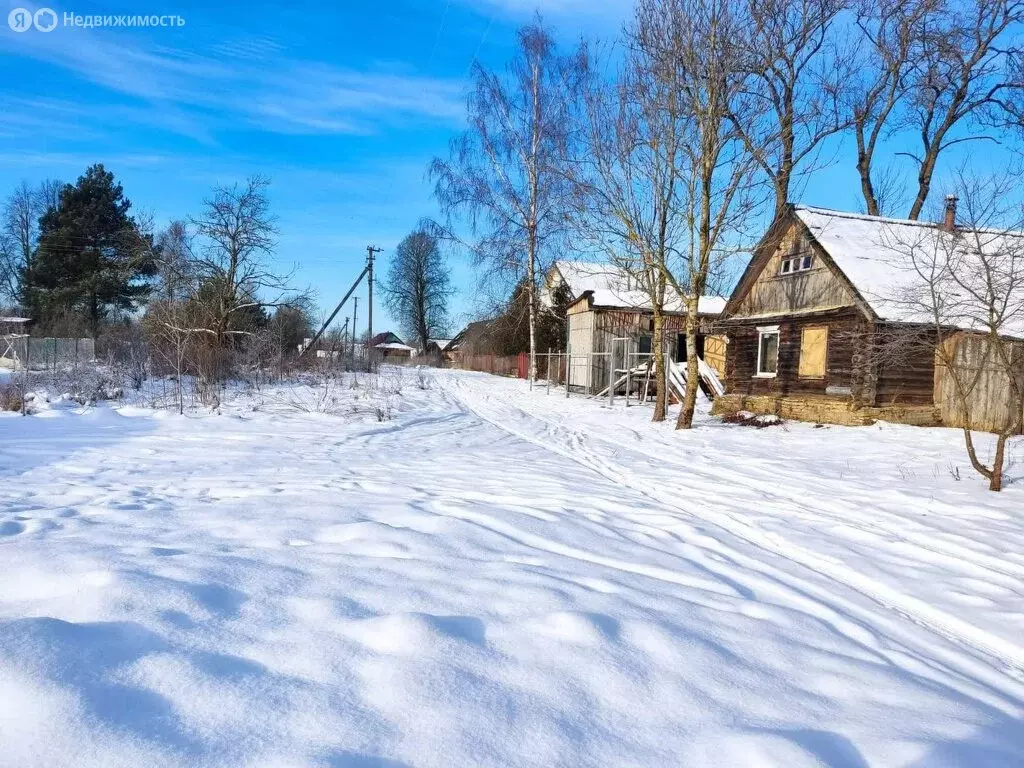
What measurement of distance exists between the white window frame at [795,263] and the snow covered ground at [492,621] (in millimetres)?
9214

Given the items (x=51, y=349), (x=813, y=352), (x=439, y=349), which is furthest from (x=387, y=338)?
(x=813, y=352)

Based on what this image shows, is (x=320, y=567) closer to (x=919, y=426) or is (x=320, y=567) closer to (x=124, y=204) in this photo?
(x=919, y=426)

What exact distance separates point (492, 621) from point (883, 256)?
14465 millimetres

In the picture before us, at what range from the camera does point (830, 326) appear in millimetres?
13344

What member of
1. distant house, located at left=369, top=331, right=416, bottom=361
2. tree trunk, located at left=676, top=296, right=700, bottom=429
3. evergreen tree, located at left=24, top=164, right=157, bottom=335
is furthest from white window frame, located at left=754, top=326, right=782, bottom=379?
distant house, located at left=369, top=331, right=416, bottom=361

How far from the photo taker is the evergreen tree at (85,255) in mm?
30031

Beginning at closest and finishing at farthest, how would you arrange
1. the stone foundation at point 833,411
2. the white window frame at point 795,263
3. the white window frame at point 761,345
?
1. the stone foundation at point 833,411
2. the white window frame at point 795,263
3. the white window frame at point 761,345

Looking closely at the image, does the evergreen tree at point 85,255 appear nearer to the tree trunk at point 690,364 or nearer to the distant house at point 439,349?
the tree trunk at point 690,364

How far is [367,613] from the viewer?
243 centimetres

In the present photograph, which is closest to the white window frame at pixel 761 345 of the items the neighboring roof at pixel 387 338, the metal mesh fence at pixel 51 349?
the metal mesh fence at pixel 51 349

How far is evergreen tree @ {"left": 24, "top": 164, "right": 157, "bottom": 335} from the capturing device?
30031 millimetres

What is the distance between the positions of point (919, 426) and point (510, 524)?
11.7 metres

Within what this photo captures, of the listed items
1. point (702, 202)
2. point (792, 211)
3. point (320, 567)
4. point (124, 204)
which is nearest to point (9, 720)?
point (320, 567)

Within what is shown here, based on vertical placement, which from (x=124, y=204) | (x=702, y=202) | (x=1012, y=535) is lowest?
(x=1012, y=535)
